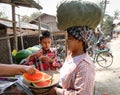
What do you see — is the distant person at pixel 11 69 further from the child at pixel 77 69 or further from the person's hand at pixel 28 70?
the child at pixel 77 69

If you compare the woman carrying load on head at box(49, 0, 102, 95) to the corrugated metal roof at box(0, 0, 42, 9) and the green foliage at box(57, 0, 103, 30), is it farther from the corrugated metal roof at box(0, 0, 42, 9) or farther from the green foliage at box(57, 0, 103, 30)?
the corrugated metal roof at box(0, 0, 42, 9)

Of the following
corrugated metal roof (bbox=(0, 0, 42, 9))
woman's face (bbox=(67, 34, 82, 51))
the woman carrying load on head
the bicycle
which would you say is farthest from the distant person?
the bicycle

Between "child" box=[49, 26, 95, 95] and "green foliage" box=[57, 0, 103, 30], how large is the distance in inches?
2.3

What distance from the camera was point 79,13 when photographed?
1922mm

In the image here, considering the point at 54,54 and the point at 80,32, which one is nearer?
the point at 80,32

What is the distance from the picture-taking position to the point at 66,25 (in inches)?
79.0

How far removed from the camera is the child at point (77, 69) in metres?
1.79

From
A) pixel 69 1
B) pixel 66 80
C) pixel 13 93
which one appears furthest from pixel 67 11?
pixel 13 93

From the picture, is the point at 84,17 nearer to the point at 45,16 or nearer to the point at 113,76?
the point at 113,76

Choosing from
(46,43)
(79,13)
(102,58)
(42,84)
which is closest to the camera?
(79,13)

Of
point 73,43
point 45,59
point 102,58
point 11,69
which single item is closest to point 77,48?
point 73,43

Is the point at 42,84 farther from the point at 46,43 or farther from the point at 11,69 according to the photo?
the point at 46,43

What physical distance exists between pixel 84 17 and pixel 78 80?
510mm

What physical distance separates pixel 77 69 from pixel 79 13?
452 millimetres
